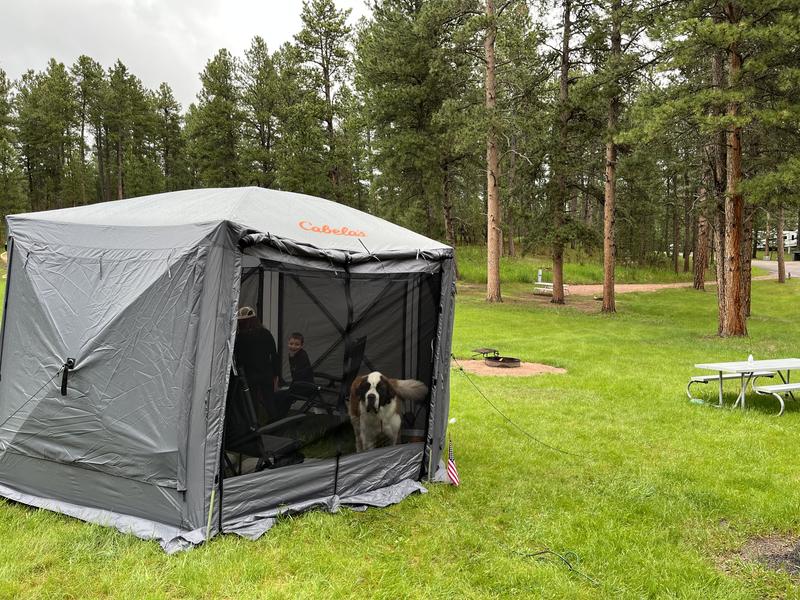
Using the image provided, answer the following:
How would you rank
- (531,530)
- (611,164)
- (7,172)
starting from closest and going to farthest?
(531,530), (611,164), (7,172)

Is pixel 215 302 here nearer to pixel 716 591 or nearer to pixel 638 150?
pixel 716 591

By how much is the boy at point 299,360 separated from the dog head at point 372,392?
44 cm

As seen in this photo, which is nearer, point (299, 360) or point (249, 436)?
point (249, 436)

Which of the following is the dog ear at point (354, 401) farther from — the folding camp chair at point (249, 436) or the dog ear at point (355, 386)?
the folding camp chair at point (249, 436)

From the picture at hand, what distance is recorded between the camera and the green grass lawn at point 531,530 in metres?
3.68

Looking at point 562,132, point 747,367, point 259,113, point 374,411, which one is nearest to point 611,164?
point 562,132

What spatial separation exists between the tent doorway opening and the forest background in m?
9.90

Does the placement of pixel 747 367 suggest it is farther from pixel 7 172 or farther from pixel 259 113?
pixel 7 172

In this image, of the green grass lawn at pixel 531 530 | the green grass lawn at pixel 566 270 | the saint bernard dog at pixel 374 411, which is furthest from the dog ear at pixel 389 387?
the green grass lawn at pixel 566 270

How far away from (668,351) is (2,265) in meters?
27.4

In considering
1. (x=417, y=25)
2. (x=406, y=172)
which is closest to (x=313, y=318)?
(x=417, y=25)

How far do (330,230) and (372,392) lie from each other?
145 centimetres

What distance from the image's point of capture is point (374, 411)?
529 cm

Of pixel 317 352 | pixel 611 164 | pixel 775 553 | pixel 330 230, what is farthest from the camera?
pixel 611 164
